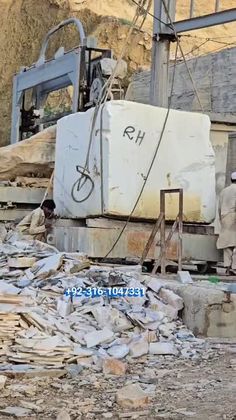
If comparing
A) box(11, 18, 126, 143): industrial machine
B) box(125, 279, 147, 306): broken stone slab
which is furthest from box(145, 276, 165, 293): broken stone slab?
box(11, 18, 126, 143): industrial machine

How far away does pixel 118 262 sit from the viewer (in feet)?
31.7

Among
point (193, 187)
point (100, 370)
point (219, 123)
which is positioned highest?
point (219, 123)

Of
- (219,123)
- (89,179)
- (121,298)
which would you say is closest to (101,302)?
(121,298)

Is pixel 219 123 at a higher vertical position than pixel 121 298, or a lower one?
higher

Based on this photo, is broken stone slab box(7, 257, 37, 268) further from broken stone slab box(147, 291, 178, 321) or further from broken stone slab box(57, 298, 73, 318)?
broken stone slab box(147, 291, 178, 321)

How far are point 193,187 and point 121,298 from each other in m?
3.16

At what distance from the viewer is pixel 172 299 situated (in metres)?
7.53

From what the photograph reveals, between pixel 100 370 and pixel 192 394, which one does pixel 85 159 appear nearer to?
pixel 100 370

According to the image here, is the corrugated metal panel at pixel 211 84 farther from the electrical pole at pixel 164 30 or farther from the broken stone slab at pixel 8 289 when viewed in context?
the broken stone slab at pixel 8 289

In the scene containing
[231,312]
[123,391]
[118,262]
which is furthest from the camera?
[118,262]

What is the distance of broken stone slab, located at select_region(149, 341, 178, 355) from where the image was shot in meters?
6.68

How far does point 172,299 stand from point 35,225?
12.2 ft

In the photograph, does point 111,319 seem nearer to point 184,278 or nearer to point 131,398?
point 184,278

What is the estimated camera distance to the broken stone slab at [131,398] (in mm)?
4891
